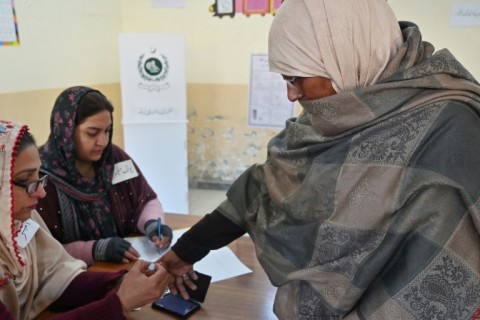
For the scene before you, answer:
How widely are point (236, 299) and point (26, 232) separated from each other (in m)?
0.60

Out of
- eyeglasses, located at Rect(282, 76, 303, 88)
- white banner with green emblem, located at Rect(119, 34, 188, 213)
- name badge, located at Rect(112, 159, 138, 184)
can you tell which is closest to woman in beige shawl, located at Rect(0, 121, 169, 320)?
name badge, located at Rect(112, 159, 138, 184)

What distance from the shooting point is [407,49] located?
712mm

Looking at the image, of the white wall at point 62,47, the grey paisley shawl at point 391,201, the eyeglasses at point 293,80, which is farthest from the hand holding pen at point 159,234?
the white wall at point 62,47

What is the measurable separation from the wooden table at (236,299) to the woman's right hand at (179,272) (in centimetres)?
7

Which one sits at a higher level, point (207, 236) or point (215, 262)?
point (207, 236)

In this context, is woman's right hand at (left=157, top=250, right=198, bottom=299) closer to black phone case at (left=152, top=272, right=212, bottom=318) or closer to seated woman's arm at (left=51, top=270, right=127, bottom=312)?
black phone case at (left=152, top=272, right=212, bottom=318)

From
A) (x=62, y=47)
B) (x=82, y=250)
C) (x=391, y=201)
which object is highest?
(x=62, y=47)

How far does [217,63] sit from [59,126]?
7.04 feet

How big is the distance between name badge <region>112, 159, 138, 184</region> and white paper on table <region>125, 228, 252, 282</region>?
316 mm

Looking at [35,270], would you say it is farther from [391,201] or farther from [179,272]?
[391,201]

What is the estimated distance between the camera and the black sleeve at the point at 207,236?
1049 mm

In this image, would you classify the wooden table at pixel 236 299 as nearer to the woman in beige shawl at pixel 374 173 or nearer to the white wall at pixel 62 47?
the woman in beige shawl at pixel 374 173

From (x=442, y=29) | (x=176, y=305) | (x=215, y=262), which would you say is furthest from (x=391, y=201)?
(x=442, y=29)

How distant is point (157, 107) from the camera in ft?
9.46
